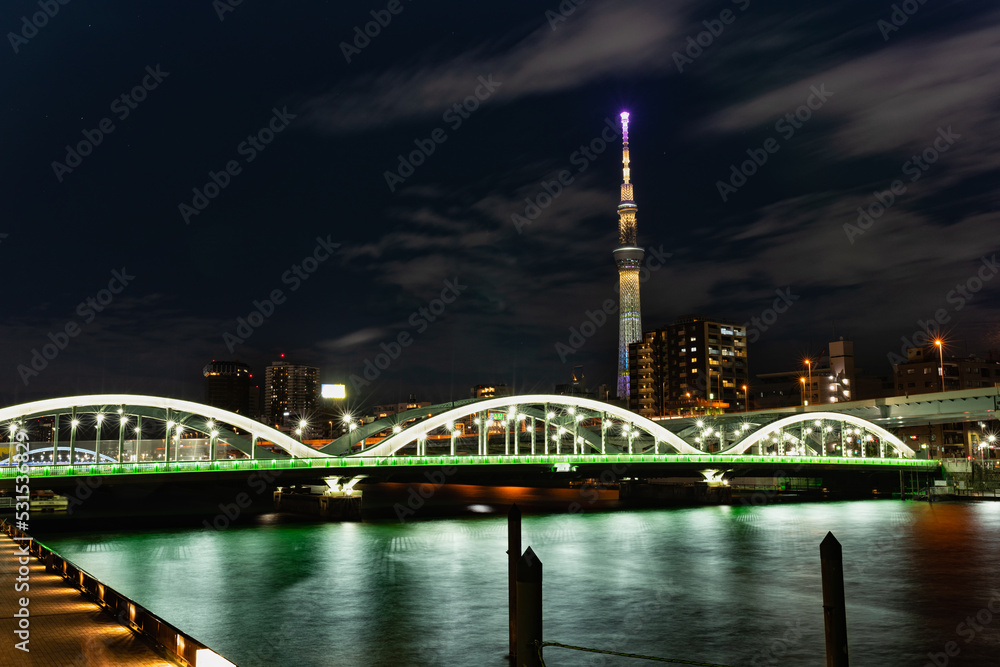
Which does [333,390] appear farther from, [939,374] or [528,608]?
[528,608]

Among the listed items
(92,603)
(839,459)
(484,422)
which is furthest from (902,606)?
(839,459)

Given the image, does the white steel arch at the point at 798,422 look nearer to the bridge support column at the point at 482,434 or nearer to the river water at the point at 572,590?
the bridge support column at the point at 482,434

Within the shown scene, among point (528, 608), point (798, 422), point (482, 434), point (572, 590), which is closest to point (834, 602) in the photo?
point (528, 608)

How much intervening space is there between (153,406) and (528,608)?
6506 centimetres

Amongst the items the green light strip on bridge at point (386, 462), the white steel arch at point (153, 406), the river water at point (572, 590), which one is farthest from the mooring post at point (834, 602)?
the white steel arch at point (153, 406)

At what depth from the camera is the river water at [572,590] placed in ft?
87.9

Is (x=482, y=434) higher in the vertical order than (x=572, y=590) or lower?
higher

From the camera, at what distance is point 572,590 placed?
37875mm

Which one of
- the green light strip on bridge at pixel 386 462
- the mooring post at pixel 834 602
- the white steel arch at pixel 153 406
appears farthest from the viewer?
the white steel arch at pixel 153 406

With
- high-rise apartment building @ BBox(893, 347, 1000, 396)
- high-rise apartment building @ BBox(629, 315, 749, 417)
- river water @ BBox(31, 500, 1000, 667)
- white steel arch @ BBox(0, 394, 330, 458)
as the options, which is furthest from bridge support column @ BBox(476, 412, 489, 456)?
high-rise apartment building @ BBox(629, 315, 749, 417)

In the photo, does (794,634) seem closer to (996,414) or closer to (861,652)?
(861,652)

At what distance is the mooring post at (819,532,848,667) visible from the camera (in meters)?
13.5

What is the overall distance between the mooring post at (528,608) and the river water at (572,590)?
442 inches

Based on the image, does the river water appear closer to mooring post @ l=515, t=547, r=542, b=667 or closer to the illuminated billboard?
mooring post @ l=515, t=547, r=542, b=667
